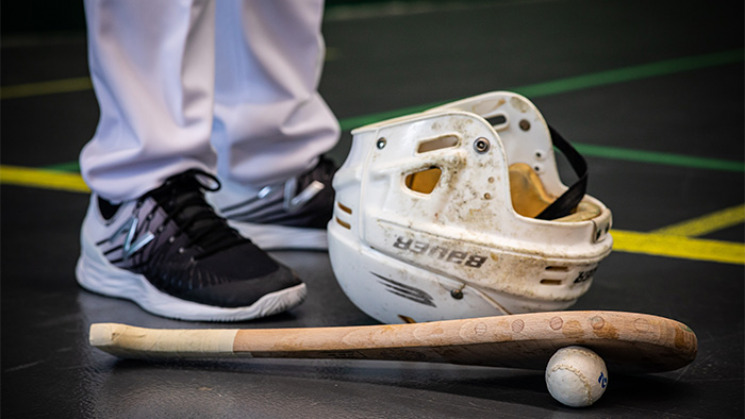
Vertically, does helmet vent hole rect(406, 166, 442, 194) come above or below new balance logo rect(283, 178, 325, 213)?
above

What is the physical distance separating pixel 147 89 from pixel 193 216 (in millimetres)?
276

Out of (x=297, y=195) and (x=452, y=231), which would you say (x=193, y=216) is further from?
(x=452, y=231)

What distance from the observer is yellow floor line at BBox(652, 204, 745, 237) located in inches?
88.2

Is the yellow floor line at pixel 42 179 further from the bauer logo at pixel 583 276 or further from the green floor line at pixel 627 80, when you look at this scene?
the bauer logo at pixel 583 276

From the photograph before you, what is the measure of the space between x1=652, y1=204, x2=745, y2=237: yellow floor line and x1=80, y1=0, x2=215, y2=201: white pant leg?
124 centimetres

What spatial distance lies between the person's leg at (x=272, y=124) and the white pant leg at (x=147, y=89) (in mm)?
277

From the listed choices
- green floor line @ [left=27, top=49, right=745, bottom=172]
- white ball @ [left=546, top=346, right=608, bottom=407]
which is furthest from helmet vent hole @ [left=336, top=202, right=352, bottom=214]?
green floor line @ [left=27, top=49, right=745, bottom=172]

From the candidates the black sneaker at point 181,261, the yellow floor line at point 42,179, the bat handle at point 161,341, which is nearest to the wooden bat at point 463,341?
the bat handle at point 161,341

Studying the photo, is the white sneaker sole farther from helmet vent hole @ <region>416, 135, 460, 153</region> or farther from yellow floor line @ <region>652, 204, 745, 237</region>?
yellow floor line @ <region>652, 204, 745, 237</region>

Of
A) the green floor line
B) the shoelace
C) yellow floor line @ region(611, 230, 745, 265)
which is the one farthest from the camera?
the green floor line

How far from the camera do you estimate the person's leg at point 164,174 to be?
171 cm

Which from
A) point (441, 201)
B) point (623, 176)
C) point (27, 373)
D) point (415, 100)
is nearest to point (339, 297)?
point (441, 201)

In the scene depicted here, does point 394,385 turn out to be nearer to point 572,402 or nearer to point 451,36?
point 572,402

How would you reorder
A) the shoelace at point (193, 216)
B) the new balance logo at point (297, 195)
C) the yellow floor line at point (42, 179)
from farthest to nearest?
the yellow floor line at point (42, 179), the new balance logo at point (297, 195), the shoelace at point (193, 216)
